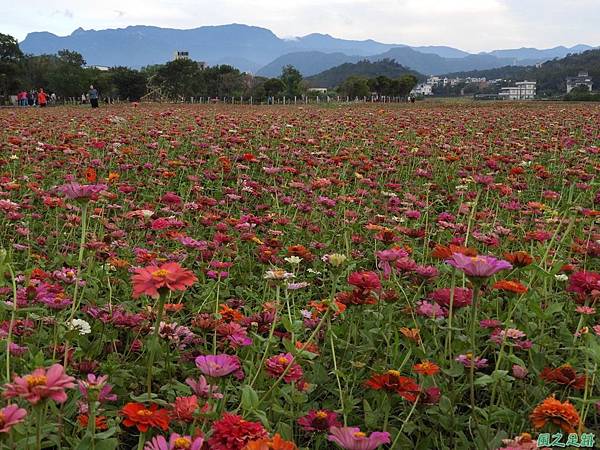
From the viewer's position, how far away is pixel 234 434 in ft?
3.55

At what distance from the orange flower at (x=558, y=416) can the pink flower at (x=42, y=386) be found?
944mm

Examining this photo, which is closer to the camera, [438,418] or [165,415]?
[165,415]

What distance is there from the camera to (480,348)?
2295mm

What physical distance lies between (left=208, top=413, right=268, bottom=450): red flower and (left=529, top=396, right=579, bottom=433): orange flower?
0.59 metres

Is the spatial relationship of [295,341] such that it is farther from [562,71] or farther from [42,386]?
[562,71]

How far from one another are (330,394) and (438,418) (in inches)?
16.0

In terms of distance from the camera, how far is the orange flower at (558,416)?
1.21 meters

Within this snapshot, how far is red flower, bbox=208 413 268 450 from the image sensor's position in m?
1.07

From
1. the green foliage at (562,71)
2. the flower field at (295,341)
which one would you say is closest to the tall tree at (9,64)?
the flower field at (295,341)

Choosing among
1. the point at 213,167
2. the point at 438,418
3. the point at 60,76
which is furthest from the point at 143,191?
the point at 60,76

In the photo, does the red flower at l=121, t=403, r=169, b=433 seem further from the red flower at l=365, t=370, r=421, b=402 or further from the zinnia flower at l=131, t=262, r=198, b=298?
the red flower at l=365, t=370, r=421, b=402

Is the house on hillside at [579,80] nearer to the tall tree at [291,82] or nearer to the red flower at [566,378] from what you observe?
the tall tree at [291,82]

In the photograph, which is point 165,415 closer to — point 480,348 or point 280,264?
point 480,348

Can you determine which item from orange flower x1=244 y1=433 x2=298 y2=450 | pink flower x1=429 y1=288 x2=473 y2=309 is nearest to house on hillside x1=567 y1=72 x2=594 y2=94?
pink flower x1=429 y1=288 x2=473 y2=309
